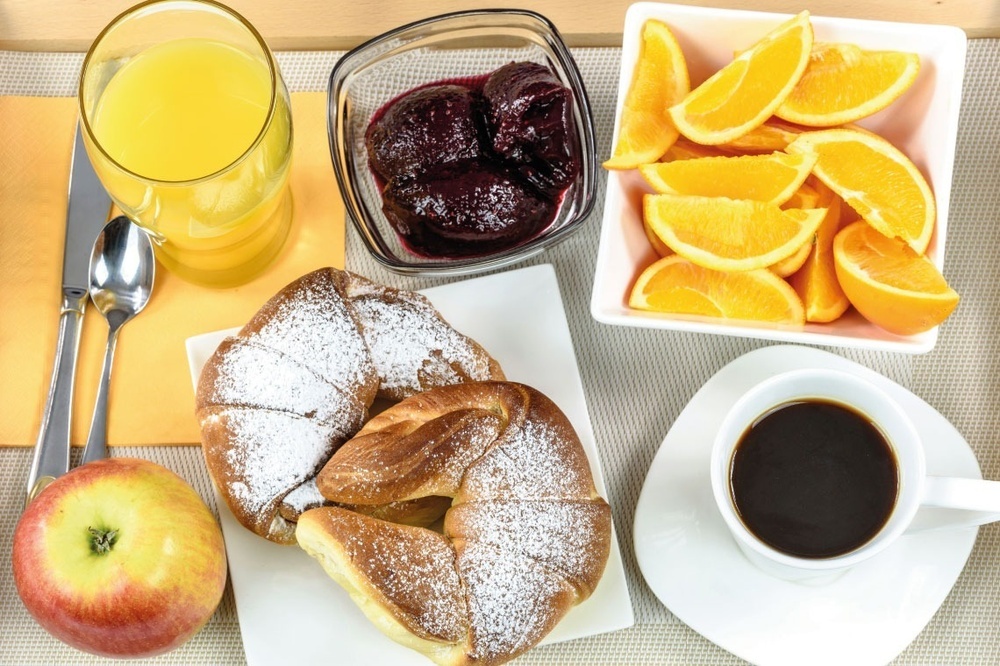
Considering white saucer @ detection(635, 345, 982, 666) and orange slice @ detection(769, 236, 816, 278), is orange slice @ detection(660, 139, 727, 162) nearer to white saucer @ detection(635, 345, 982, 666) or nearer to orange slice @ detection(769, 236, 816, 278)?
orange slice @ detection(769, 236, 816, 278)

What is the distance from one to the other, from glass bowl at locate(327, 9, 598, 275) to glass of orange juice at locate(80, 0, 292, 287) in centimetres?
11

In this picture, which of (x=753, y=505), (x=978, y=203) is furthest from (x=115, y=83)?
(x=978, y=203)

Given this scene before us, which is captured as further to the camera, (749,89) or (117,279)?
(117,279)

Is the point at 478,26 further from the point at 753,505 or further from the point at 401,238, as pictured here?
the point at 753,505

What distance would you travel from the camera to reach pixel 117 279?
1.51 m

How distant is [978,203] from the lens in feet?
5.20

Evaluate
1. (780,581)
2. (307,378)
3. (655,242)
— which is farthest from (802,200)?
(307,378)

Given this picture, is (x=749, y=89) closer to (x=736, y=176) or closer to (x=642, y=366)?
(x=736, y=176)

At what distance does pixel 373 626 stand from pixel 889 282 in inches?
29.5

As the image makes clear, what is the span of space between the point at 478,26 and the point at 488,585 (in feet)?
2.38

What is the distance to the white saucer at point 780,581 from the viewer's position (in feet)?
4.71

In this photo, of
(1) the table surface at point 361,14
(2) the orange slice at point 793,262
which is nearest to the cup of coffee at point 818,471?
(2) the orange slice at point 793,262

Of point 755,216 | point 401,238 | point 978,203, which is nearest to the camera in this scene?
point 755,216

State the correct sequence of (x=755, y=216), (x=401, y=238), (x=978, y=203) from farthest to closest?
(x=978, y=203) → (x=401, y=238) → (x=755, y=216)
